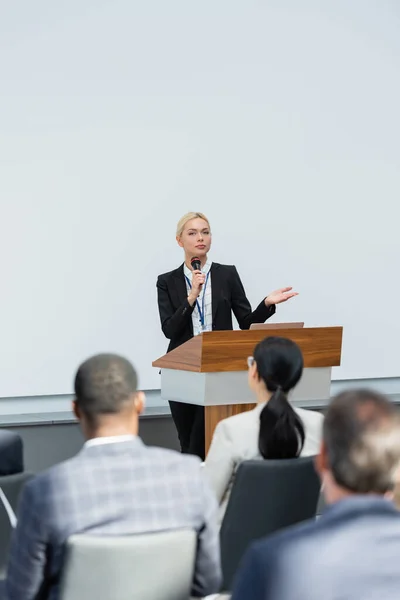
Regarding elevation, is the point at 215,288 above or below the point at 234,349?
above

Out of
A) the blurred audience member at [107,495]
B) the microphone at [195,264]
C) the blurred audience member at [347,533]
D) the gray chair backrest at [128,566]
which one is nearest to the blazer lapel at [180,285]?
the microphone at [195,264]

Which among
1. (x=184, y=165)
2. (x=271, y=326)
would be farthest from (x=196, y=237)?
(x=184, y=165)

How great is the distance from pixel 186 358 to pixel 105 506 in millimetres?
2210

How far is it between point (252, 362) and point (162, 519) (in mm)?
1218

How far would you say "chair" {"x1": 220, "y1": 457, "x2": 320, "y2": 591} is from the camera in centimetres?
260

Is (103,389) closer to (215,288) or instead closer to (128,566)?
(128,566)

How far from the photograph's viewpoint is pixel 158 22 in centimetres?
576

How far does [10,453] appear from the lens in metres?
2.27

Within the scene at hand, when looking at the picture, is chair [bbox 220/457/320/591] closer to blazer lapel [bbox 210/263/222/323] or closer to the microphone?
the microphone

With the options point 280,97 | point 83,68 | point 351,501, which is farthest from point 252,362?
point 280,97

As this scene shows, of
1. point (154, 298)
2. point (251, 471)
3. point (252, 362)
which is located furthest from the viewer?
point (154, 298)

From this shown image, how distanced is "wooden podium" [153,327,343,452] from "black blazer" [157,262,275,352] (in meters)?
0.46

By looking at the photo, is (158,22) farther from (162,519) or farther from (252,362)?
(162,519)

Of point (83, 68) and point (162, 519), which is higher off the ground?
point (83, 68)
